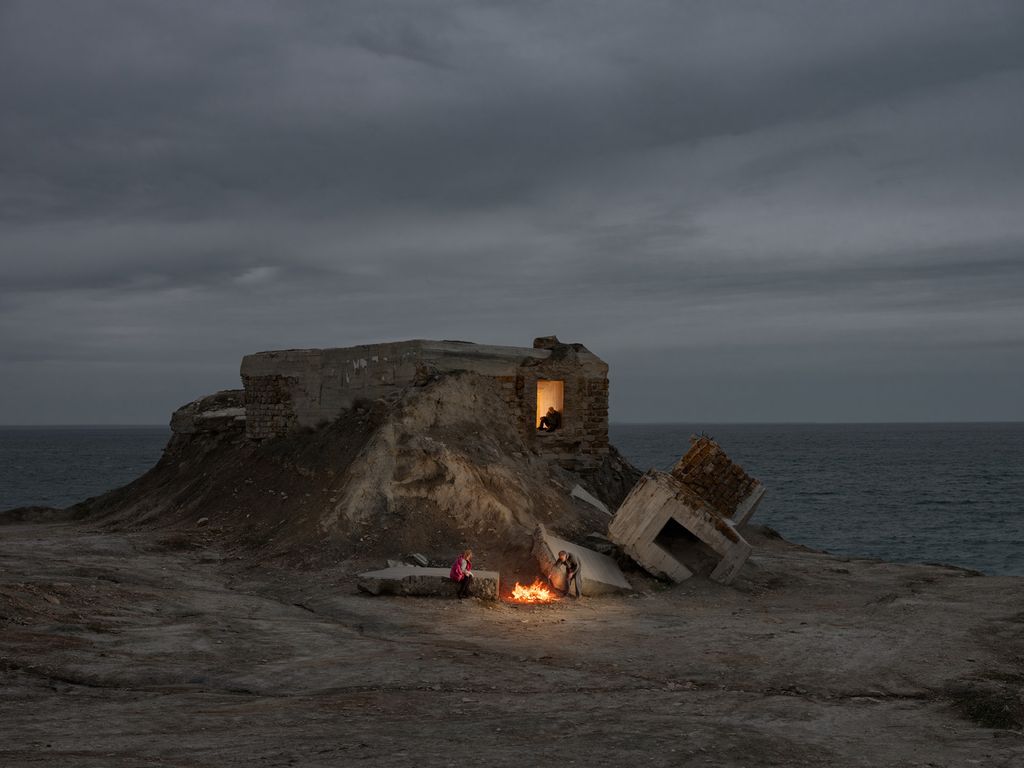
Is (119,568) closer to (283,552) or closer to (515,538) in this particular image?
(283,552)

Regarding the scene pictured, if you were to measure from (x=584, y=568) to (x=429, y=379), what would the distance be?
7144 mm

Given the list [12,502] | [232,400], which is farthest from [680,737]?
[12,502]

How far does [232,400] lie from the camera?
1404 inches

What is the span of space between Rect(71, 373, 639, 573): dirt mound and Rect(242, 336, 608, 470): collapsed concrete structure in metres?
0.45

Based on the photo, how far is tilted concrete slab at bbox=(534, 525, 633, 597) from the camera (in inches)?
690

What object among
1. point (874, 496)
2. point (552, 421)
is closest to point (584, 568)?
point (552, 421)

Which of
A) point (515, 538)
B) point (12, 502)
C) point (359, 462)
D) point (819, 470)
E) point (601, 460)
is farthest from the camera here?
point (819, 470)

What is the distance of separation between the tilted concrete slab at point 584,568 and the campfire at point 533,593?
19cm

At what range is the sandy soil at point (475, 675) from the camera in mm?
8305

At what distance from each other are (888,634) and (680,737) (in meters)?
7.18

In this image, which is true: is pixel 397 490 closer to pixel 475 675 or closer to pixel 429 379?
pixel 429 379

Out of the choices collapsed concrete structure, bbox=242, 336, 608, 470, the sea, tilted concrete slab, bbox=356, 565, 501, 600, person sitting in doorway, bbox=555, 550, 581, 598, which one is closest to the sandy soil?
tilted concrete slab, bbox=356, 565, 501, 600

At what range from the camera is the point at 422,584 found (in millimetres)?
16391

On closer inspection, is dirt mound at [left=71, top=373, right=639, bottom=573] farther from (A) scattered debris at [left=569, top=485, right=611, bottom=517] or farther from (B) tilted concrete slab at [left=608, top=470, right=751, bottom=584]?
(B) tilted concrete slab at [left=608, top=470, right=751, bottom=584]
